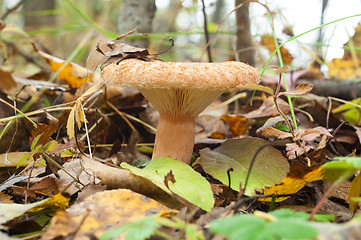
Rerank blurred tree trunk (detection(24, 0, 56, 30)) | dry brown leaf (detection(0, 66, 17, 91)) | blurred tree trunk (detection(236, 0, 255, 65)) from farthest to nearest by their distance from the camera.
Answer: blurred tree trunk (detection(24, 0, 56, 30)) → blurred tree trunk (detection(236, 0, 255, 65)) → dry brown leaf (detection(0, 66, 17, 91))

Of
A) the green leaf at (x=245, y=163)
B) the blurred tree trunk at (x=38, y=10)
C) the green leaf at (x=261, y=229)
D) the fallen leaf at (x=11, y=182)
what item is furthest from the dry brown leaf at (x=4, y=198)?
the blurred tree trunk at (x=38, y=10)

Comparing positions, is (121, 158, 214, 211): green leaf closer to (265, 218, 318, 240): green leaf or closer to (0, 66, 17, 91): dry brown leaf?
(265, 218, 318, 240): green leaf

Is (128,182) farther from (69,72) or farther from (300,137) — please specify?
(69,72)

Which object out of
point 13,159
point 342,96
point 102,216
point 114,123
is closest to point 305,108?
point 342,96

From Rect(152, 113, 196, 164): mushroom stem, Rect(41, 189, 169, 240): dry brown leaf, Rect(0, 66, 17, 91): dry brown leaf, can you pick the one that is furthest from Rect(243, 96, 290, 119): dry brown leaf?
Rect(0, 66, 17, 91): dry brown leaf

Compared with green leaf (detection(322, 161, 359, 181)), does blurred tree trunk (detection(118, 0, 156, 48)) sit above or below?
above

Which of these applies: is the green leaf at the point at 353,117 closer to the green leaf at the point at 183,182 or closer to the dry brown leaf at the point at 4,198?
the green leaf at the point at 183,182
